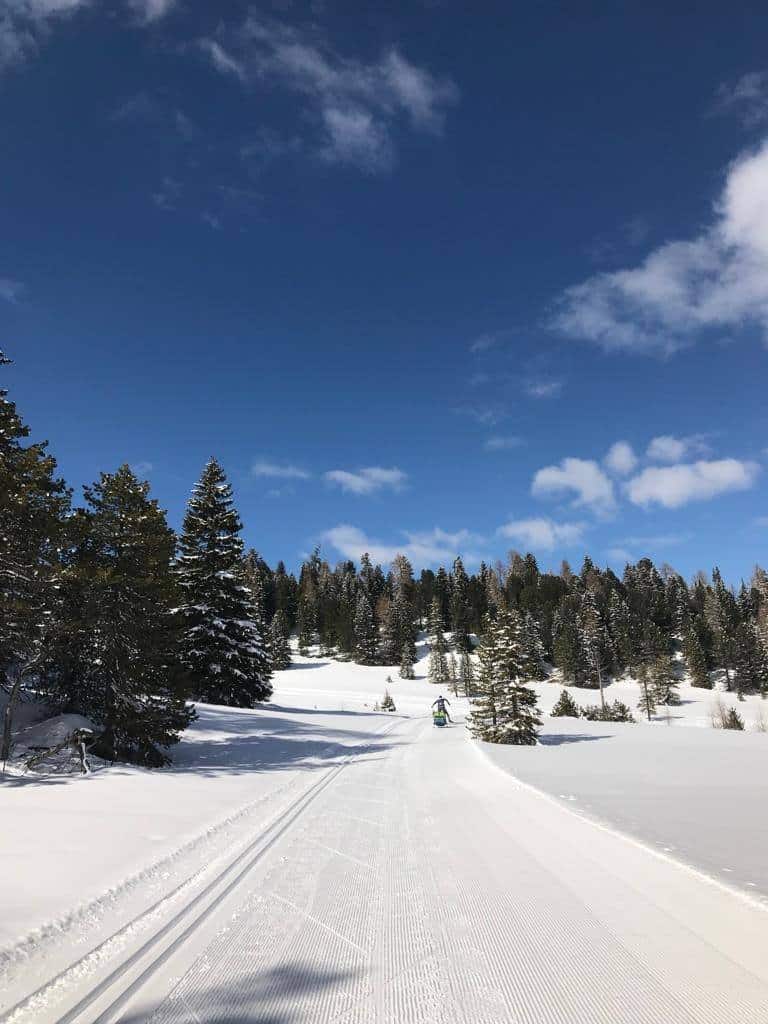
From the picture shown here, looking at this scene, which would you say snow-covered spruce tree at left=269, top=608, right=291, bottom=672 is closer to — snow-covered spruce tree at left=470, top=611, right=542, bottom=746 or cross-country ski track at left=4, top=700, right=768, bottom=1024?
snow-covered spruce tree at left=470, top=611, right=542, bottom=746

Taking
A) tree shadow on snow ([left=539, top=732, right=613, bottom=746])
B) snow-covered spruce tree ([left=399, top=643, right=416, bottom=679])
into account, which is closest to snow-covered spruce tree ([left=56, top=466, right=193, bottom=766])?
tree shadow on snow ([left=539, top=732, right=613, bottom=746])

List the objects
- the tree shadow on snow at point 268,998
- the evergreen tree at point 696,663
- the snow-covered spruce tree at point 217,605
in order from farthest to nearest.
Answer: the evergreen tree at point 696,663, the snow-covered spruce tree at point 217,605, the tree shadow on snow at point 268,998

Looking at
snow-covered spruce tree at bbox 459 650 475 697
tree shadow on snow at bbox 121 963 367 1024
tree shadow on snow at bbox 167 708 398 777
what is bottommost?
tree shadow on snow at bbox 167 708 398 777

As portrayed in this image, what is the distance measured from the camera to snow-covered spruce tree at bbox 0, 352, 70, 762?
11.7 metres

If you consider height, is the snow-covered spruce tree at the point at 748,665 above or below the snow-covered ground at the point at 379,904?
above

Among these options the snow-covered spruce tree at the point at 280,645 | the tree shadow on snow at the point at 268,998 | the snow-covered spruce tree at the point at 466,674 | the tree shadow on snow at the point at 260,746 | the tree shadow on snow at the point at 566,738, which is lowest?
the tree shadow on snow at the point at 566,738

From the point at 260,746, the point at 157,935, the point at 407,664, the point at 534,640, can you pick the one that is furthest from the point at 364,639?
the point at 157,935

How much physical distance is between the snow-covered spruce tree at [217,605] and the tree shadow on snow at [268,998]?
24.3m

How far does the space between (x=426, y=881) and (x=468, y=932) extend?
132cm

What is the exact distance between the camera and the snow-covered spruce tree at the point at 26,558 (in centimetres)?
1174

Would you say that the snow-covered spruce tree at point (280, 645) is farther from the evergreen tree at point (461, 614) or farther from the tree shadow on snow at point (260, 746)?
the tree shadow on snow at point (260, 746)

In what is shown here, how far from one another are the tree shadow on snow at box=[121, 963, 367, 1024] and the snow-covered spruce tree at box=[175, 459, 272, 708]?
2435 centimetres

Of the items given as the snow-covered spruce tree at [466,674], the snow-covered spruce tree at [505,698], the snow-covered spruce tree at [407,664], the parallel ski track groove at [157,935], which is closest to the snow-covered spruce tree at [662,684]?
the snow-covered spruce tree at [466,674]

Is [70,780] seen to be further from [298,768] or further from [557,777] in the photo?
[557,777]
